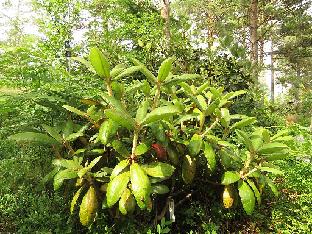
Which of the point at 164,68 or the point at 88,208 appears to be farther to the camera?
the point at 164,68

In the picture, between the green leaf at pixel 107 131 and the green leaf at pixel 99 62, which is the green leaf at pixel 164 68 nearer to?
the green leaf at pixel 99 62

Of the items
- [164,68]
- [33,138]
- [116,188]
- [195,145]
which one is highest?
[164,68]

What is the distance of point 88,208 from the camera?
2830 millimetres

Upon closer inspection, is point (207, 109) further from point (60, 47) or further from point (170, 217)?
point (60, 47)

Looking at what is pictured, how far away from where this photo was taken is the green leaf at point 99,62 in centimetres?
282

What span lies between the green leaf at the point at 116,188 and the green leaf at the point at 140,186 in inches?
3.7

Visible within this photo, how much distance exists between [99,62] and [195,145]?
1167 millimetres

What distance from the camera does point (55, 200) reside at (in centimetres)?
324

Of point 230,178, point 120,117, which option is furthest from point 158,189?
point 120,117

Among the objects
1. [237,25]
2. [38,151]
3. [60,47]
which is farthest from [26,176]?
[237,25]

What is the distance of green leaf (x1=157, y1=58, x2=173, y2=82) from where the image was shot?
9.62 ft

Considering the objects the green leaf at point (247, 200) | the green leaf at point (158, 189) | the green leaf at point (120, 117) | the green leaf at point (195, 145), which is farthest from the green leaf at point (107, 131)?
the green leaf at point (247, 200)

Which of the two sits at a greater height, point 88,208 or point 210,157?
point 210,157

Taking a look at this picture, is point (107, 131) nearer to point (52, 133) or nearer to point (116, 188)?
point (116, 188)
